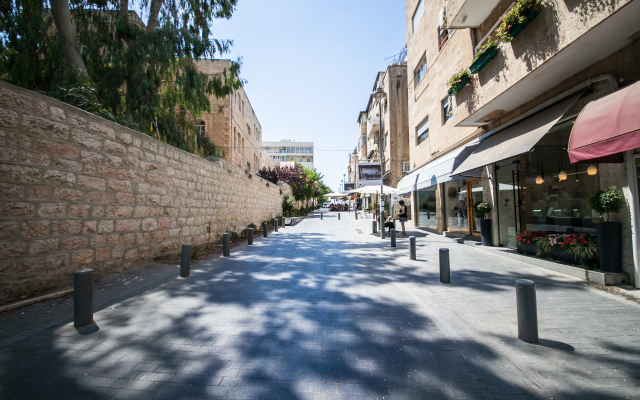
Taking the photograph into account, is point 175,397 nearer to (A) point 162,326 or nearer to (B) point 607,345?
(A) point 162,326

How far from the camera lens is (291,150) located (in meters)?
101

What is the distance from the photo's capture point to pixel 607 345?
3.01m

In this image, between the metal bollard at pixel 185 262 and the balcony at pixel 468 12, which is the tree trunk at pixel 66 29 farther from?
the balcony at pixel 468 12

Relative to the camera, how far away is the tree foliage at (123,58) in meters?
8.35

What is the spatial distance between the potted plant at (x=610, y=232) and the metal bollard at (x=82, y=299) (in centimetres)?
829

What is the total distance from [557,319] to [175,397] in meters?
4.56

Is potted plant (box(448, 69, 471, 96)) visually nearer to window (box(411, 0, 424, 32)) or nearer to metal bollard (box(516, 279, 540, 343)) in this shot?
metal bollard (box(516, 279, 540, 343))

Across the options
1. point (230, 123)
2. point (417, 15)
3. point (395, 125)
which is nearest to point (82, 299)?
point (417, 15)

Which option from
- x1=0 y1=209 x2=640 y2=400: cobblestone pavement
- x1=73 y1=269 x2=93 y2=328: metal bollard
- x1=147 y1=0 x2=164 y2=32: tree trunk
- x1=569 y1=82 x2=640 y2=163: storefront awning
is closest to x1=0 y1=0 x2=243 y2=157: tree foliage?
x1=147 y1=0 x2=164 y2=32: tree trunk

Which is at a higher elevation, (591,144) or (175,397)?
(591,144)

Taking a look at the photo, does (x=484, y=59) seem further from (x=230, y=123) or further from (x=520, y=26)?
(x=230, y=123)

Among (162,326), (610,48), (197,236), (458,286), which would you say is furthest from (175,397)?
(610,48)

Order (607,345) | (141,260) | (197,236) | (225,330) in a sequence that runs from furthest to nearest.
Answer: (197,236) → (141,260) → (225,330) → (607,345)

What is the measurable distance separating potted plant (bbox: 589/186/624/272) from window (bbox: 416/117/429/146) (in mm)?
10433
